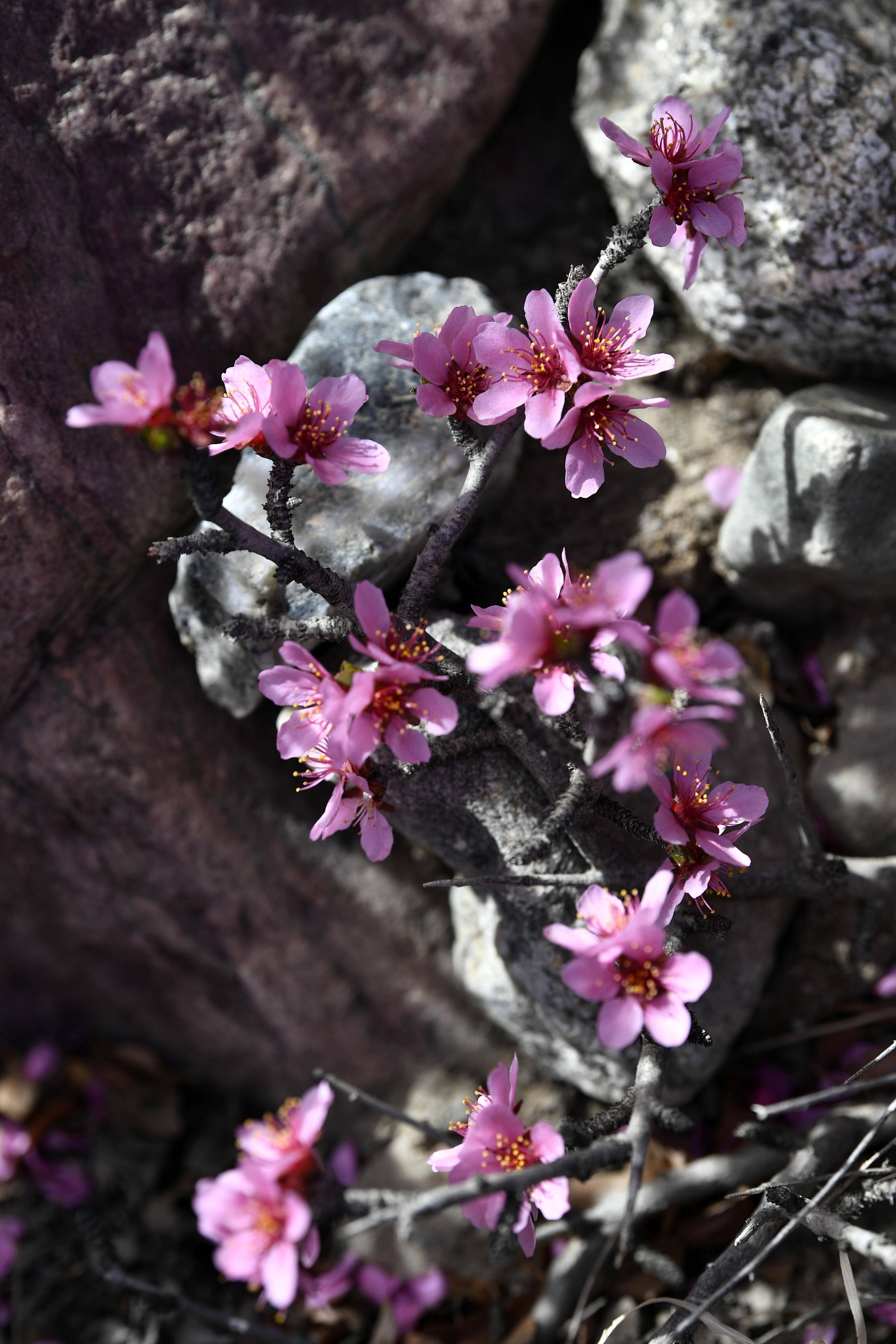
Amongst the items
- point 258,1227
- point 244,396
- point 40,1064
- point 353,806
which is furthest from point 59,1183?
point 244,396

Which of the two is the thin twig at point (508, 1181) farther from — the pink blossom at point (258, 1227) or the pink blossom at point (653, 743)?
the pink blossom at point (653, 743)

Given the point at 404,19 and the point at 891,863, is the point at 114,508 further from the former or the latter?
the point at 891,863

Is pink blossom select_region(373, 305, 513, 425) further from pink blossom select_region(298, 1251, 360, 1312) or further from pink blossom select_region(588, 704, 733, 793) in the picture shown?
pink blossom select_region(298, 1251, 360, 1312)

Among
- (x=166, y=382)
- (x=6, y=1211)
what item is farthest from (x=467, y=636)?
(x=6, y=1211)

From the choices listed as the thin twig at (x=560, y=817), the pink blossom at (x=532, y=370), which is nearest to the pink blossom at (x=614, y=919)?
the thin twig at (x=560, y=817)

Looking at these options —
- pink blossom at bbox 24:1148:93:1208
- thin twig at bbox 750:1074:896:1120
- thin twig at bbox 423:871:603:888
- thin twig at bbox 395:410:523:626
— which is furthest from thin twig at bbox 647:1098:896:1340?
pink blossom at bbox 24:1148:93:1208

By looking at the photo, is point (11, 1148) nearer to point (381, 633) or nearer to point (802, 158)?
point (381, 633)
